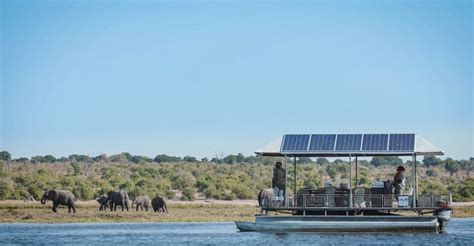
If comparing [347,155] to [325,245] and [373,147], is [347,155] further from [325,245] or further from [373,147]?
[325,245]

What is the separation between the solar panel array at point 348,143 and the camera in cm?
4869

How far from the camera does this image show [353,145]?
161 ft

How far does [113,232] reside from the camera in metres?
56.3

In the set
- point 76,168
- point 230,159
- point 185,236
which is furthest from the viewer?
point 230,159

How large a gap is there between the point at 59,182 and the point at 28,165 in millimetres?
34422

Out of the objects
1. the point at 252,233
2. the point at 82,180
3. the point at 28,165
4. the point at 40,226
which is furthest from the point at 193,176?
the point at 252,233

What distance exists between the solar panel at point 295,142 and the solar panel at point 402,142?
3603 mm

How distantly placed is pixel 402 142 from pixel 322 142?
3377 mm

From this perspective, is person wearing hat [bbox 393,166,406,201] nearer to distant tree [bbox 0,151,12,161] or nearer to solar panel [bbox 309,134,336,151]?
→ solar panel [bbox 309,134,336,151]

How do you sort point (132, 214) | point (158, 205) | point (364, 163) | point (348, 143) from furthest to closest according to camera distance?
point (364, 163)
point (158, 205)
point (132, 214)
point (348, 143)

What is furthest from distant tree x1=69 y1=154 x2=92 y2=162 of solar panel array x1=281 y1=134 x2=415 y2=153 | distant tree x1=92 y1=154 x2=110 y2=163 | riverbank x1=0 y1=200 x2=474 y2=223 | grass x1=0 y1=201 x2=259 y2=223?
solar panel array x1=281 y1=134 x2=415 y2=153

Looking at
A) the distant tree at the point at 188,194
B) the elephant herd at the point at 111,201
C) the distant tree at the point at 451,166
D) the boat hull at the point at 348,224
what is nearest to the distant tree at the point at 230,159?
the distant tree at the point at 451,166

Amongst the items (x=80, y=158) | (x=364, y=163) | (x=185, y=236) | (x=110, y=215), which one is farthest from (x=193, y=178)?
(x=185, y=236)

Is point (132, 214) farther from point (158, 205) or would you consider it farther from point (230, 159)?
point (230, 159)
